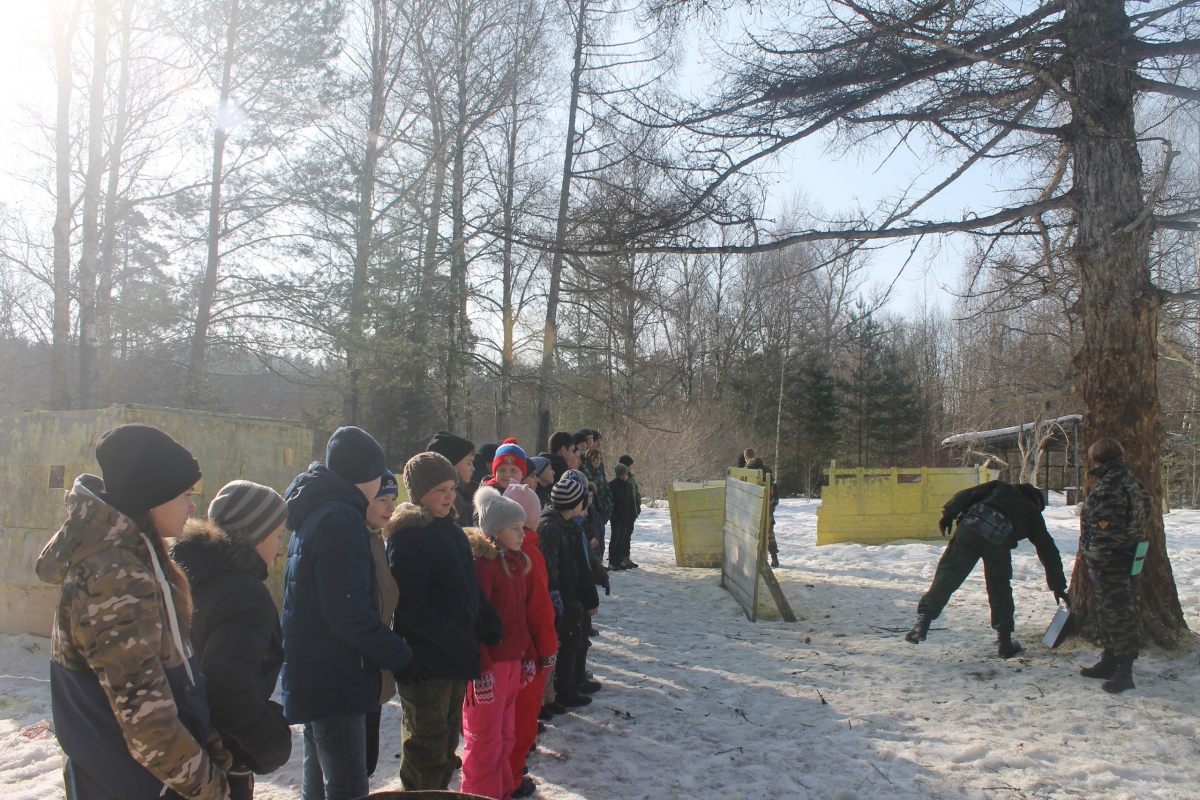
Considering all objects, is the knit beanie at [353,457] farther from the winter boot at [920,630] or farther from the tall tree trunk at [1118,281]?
the tall tree trunk at [1118,281]

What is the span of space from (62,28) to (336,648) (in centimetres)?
1308

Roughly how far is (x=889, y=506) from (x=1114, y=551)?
8299mm

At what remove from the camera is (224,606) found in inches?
85.0

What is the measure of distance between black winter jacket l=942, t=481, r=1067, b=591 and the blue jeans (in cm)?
469

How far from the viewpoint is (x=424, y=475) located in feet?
10.4

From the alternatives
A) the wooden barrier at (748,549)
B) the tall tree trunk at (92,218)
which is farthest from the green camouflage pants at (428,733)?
the tall tree trunk at (92,218)

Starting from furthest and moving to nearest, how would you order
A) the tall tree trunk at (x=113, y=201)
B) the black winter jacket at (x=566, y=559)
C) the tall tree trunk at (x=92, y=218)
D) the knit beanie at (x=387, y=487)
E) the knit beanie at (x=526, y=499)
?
the tall tree trunk at (x=113, y=201)
the tall tree trunk at (x=92, y=218)
the black winter jacket at (x=566, y=559)
the knit beanie at (x=526, y=499)
the knit beanie at (x=387, y=487)

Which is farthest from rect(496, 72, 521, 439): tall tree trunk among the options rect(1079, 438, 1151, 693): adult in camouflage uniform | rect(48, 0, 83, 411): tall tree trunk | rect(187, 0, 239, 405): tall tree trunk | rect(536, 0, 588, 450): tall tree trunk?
rect(1079, 438, 1151, 693): adult in camouflage uniform

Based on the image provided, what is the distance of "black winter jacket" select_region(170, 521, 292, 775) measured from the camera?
207 centimetres

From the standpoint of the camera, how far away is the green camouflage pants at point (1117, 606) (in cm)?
477

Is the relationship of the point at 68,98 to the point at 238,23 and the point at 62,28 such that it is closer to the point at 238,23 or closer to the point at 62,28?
the point at 62,28

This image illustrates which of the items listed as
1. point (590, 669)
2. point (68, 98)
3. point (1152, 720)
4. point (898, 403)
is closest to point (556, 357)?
point (68, 98)

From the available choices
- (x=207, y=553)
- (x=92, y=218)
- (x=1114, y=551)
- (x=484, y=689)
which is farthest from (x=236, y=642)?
(x=92, y=218)

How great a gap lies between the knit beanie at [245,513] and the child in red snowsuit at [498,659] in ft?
4.17
